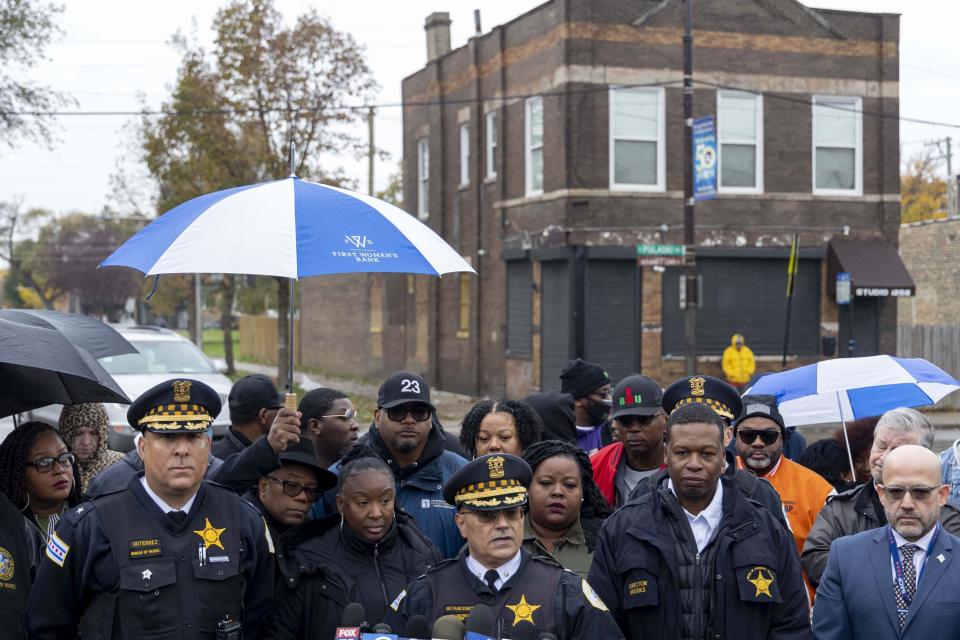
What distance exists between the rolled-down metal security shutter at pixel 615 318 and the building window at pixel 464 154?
20.9 ft

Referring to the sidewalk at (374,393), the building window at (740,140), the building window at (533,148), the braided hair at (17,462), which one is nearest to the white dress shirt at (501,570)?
the braided hair at (17,462)

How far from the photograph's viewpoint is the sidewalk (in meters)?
24.8

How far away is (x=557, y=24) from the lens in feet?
79.1

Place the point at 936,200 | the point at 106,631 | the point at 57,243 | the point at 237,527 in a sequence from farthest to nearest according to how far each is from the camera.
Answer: the point at 57,243
the point at 936,200
the point at 237,527
the point at 106,631

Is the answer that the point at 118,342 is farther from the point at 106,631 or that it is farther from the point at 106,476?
the point at 106,631

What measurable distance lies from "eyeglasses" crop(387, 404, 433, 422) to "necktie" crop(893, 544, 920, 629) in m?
2.58

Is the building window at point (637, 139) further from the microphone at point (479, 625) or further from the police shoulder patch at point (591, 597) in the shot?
the microphone at point (479, 625)

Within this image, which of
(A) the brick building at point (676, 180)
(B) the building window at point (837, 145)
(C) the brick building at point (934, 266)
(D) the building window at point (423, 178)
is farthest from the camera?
(C) the brick building at point (934, 266)

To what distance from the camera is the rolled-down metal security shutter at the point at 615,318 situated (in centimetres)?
2439

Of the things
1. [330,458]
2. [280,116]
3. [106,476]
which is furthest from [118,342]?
[280,116]

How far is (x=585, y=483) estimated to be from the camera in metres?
5.66

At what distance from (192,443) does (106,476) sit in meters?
1.85

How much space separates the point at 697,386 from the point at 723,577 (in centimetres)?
110

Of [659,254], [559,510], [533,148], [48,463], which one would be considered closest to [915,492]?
[559,510]
